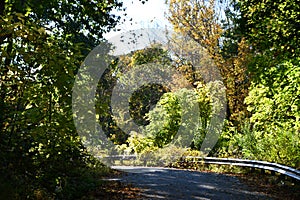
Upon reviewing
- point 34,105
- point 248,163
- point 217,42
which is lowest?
point 248,163

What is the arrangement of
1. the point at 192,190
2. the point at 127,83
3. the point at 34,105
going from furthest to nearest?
the point at 127,83
the point at 192,190
the point at 34,105

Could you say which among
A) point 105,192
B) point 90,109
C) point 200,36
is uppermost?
point 200,36

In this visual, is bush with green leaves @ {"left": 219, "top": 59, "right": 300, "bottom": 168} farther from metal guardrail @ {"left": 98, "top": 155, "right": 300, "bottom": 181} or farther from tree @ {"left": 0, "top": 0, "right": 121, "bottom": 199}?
tree @ {"left": 0, "top": 0, "right": 121, "bottom": 199}

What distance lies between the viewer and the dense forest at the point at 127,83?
531 centimetres

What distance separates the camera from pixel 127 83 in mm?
34625

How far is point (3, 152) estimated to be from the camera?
6098mm

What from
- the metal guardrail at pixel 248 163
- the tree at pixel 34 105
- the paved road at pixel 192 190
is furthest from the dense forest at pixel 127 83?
the paved road at pixel 192 190

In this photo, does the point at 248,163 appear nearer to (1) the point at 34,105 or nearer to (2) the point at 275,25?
(2) the point at 275,25

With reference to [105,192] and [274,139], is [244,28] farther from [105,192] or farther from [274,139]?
[105,192]

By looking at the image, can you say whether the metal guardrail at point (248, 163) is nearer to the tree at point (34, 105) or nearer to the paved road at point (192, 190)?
the paved road at point (192, 190)

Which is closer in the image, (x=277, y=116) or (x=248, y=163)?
(x=248, y=163)

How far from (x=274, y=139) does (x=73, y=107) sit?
36.4 feet

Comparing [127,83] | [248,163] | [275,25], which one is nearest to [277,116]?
[248,163]

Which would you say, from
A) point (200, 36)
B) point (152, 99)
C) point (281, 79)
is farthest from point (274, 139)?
point (152, 99)
